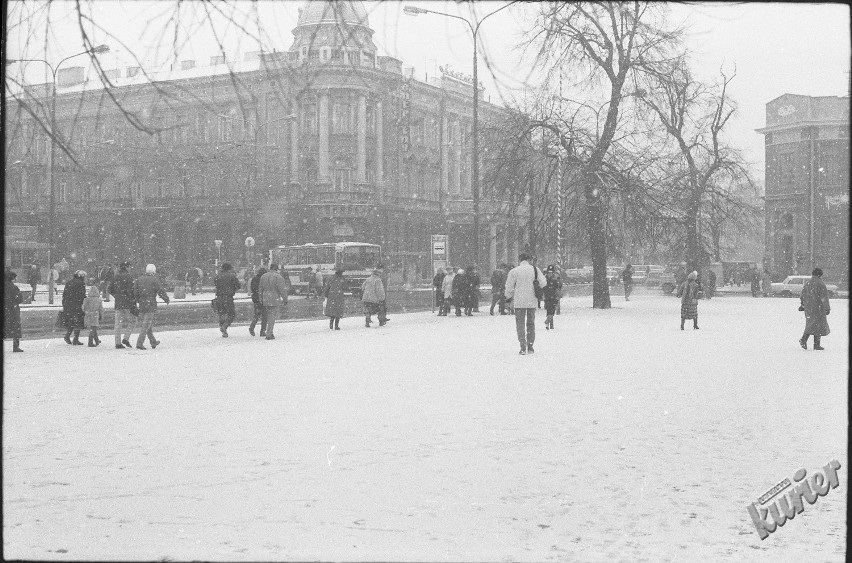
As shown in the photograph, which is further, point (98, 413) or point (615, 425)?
point (98, 413)

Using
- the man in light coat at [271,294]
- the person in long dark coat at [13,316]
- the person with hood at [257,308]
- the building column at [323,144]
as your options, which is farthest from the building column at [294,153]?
the person in long dark coat at [13,316]

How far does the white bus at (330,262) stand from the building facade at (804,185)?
66.4 feet

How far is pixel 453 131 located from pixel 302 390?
6237 centimetres

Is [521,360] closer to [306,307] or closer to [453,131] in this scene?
[306,307]

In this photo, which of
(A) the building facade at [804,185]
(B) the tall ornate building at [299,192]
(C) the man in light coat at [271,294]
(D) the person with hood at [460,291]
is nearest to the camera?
(C) the man in light coat at [271,294]

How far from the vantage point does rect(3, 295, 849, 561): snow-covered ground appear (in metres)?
5.71

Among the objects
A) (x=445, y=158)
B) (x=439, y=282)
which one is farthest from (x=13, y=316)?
(x=445, y=158)

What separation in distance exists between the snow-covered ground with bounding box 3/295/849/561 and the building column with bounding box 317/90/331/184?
4639 centimetres

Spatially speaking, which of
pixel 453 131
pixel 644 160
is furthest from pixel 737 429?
pixel 453 131

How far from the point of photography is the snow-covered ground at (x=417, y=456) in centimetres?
571

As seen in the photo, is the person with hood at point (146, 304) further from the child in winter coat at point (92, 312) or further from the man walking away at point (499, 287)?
the man walking away at point (499, 287)

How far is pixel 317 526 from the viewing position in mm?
5848

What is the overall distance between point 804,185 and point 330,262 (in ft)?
79.0

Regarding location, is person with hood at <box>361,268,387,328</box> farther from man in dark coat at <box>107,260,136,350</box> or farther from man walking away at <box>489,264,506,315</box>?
man in dark coat at <box>107,260,136,350</box>
